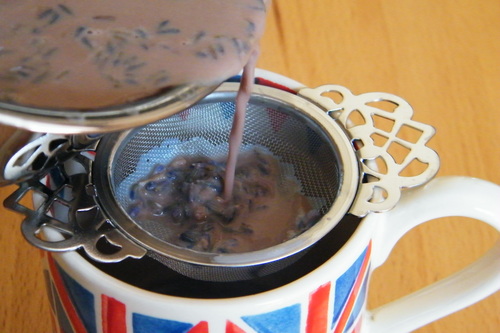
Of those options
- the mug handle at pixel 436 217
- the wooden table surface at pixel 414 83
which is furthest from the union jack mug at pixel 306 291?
the wooden table surface at pixel 414 83

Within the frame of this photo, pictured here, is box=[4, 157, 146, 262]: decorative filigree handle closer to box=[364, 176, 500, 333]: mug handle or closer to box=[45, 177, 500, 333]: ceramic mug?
box=[45, 177, 500, 333]: ceramic mug

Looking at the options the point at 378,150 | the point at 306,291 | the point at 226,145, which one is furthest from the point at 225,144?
the point at 306,291

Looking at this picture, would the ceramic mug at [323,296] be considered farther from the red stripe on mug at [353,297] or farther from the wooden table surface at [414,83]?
the wooden table surface at [414,83]

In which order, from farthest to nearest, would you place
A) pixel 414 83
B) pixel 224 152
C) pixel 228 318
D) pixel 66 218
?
pixel 414 83 < pixel 224 152 < pixel 66 218 < pixel 228 318

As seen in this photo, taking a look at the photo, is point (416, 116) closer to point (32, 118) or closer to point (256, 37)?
point (256, 37)

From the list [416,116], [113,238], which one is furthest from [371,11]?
[113,238]

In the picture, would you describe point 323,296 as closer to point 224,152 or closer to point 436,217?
point 436,217

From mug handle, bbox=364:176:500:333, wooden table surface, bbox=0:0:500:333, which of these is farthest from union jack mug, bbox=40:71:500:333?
wooden table surface, bbox=0:0:500:333
